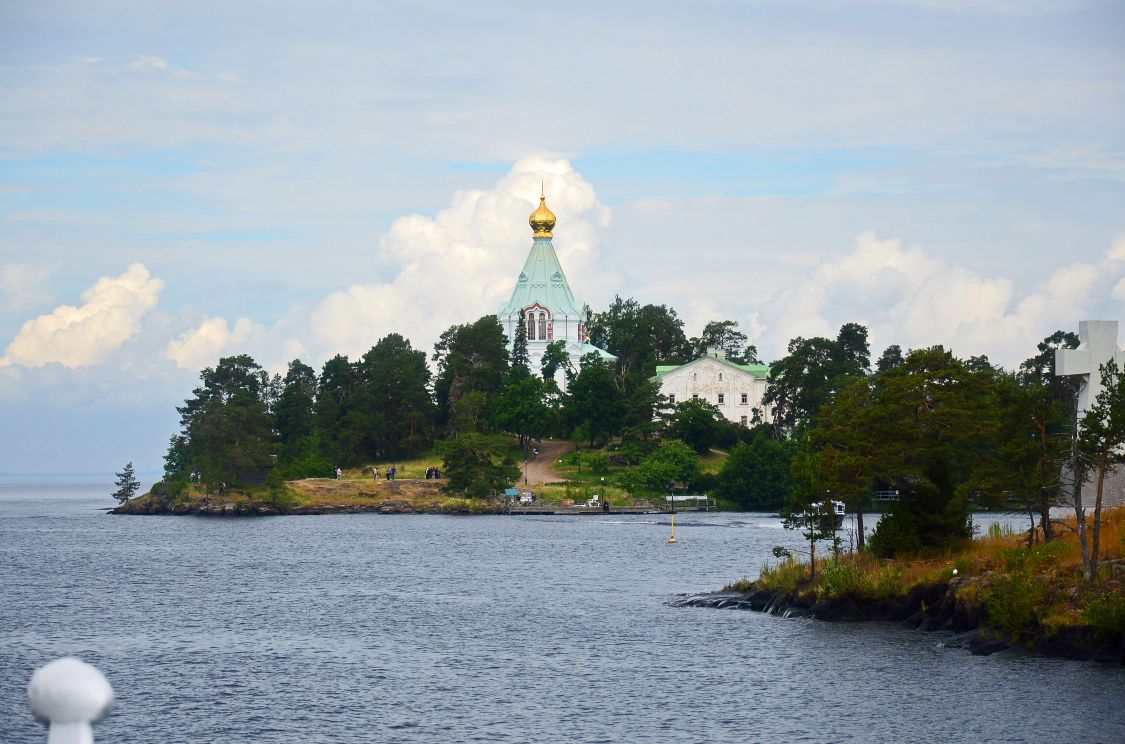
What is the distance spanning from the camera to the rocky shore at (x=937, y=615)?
124ft

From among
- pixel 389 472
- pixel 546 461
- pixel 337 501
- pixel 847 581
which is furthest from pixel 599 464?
pixel 847 581

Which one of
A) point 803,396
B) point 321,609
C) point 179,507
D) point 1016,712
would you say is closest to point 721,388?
point 803,396

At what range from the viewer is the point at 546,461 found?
14638 cm

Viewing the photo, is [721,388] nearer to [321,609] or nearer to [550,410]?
[550,410]

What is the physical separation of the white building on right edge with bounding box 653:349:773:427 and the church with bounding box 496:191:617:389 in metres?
15.8

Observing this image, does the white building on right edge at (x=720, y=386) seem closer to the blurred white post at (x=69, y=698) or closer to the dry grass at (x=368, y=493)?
the dry grass at (x=368, y=493)

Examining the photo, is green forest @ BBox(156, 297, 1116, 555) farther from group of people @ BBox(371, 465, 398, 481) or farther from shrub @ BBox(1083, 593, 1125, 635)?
shrub @ BBox(1083, 593, 1125, 635)

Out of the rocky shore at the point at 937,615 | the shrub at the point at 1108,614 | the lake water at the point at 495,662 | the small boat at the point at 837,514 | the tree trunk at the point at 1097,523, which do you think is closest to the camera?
the lake water at the point at 495,662

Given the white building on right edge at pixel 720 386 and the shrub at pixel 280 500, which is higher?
the white building on right edge at pixel 720 386

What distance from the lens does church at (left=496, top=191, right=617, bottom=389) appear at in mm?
175000

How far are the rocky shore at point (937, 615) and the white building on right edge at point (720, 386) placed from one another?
9993cm

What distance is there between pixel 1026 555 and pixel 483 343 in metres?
117

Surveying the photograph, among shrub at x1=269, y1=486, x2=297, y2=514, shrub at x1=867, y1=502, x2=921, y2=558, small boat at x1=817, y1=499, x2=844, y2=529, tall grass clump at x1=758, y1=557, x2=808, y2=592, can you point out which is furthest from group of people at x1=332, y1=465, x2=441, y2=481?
shrub at x1=867, y1=502, x2=921, y2=558

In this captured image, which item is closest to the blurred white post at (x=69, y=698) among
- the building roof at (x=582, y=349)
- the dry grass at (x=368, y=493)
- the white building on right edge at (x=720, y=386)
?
the dry grass at (x=368, y=493)
